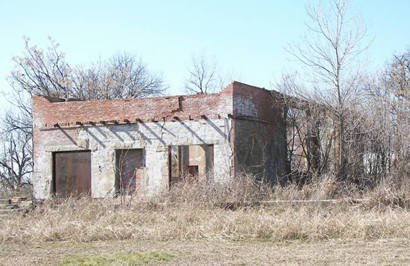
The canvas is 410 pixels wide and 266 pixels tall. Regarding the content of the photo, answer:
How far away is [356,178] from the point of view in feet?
65.4

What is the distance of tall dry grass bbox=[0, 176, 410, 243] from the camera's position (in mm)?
11375

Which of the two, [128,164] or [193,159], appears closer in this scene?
[128,164]

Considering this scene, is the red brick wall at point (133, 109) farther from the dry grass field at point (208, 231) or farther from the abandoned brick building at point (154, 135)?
the dry grass field at point (208, 231)

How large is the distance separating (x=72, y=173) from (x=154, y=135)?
5900 millimetres

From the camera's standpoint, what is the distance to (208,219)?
12.6 m

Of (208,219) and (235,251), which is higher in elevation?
(208,219)

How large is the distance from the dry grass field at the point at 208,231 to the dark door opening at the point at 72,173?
8.59 metres

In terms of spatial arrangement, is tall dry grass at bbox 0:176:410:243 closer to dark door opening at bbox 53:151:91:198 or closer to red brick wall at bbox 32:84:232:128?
red brick wall at bbox 32:84:232:128

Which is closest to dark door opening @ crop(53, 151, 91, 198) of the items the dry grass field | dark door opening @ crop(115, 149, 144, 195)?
dark door opening @ crop(115, 149, 144, 195)

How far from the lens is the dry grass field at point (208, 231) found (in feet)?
31.0

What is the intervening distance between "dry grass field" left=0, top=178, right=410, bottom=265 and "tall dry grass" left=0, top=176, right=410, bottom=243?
0.8 inches

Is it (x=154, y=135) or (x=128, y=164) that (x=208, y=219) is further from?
(x=128, y=164)

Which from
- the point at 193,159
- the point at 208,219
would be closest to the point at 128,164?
the point at 193,159

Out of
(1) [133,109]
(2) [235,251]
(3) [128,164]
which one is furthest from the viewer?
(3) [128,164]
